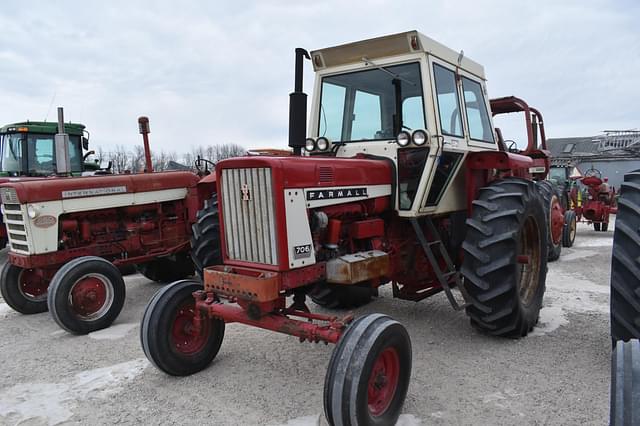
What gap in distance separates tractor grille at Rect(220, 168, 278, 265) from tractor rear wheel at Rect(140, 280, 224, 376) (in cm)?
57

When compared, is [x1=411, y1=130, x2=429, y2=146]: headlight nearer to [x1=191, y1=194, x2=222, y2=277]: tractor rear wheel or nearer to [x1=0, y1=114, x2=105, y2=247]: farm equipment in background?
[x1=191, y1=194, x2=222, y2=277]: tractor rear wheel

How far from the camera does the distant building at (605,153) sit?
30.6 metres

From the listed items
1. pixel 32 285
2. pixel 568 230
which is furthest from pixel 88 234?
pixel 568 230

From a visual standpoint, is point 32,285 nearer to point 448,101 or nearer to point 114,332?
point 114,332

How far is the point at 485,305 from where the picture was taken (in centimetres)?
412

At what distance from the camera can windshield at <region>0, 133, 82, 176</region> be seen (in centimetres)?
1009

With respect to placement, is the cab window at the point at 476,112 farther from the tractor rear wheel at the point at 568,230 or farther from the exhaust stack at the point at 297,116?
the tractor rear wheel at the point at 568,230

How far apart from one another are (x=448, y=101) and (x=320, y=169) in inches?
62.2

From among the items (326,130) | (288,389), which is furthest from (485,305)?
(326,130)

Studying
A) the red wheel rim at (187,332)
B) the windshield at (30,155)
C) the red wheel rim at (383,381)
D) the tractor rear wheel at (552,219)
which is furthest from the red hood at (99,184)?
the tractor rear wheel at (552,219)

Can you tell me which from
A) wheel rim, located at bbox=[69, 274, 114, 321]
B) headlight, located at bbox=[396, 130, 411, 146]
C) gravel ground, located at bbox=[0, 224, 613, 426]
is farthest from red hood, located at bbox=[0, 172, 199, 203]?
headlight, located at bbox=[396, 130, 411, 146]

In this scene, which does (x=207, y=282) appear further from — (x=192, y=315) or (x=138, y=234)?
(x=138, y=234)

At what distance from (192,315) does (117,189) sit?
294 centimetres

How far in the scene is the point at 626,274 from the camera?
336 centimetres
